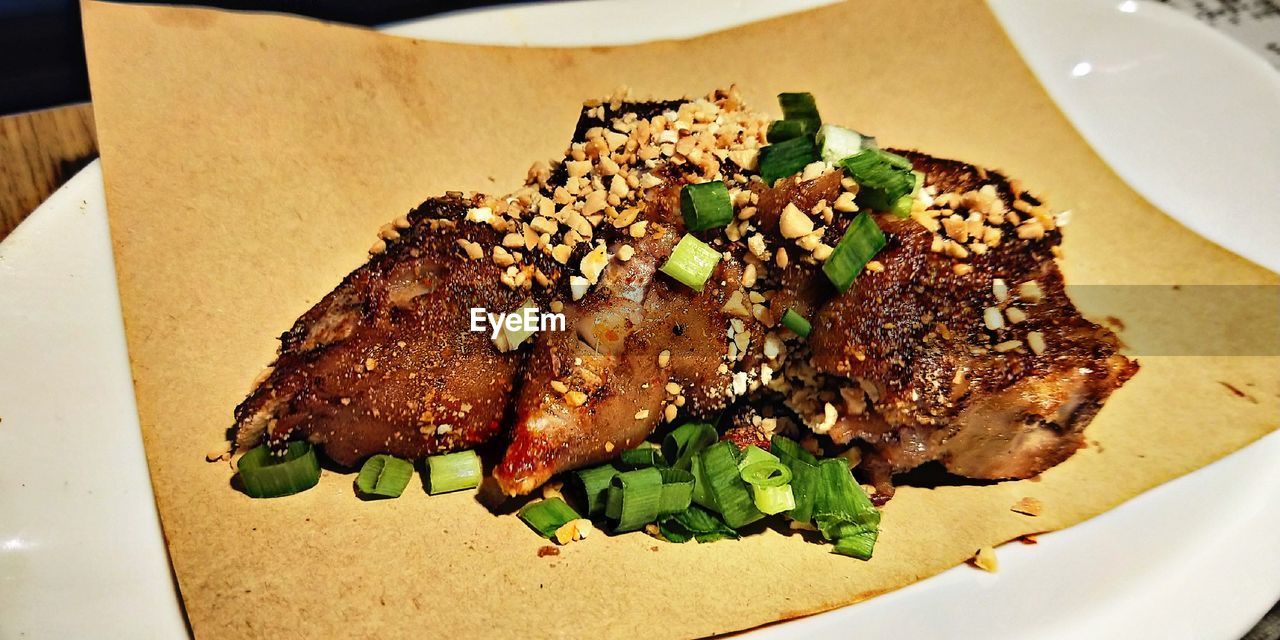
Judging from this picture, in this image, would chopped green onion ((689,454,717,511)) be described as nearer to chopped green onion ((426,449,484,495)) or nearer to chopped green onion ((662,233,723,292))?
chopped green onion ((662,233,723,292))

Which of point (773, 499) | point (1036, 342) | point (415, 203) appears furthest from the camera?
point (415, 203)

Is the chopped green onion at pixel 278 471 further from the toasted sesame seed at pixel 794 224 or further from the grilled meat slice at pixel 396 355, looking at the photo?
the toasted sesame seed at pixel 794 224

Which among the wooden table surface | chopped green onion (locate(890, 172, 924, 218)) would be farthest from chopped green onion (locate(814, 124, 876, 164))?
the wooden table surface

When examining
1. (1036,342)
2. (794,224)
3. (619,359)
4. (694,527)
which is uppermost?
(794,224)

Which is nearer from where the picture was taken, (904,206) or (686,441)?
(904,206)

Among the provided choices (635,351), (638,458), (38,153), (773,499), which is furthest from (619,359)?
(38,153)

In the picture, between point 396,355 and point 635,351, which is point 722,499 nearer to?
point 635,351
